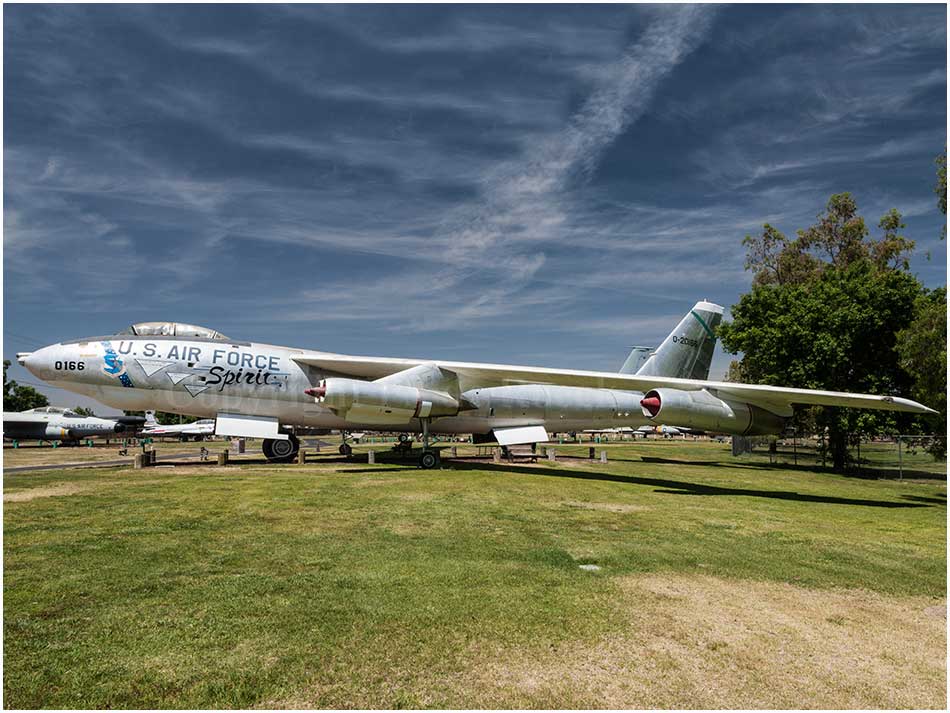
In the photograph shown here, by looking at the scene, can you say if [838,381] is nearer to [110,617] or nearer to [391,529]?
[391,529]

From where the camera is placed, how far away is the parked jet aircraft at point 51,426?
4156cm

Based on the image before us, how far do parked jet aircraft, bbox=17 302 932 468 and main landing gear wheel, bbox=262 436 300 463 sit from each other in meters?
0.04

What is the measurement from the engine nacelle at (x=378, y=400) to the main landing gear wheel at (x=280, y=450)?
4230 mm

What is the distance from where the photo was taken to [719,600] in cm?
599

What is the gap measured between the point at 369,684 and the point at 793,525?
9.83 m

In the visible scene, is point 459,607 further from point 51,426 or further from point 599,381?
point 51,426

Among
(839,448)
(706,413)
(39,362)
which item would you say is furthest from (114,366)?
(839,448)


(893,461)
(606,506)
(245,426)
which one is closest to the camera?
(606,506)

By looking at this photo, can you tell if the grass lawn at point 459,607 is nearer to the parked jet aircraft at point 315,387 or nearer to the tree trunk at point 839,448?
the parked jet aircraft at point 315,387

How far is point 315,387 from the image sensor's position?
843 inches

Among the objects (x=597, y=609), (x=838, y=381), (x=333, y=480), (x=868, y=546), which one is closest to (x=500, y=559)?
(x=597, y=609)

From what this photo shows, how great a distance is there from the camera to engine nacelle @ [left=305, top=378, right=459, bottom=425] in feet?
63.0

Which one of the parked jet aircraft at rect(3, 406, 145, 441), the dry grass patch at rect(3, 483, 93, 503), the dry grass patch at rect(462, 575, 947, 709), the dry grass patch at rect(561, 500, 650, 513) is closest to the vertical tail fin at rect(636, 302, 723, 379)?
the dry grass patch at rect(561, 500, 650, 513)

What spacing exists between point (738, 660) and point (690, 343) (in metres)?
24.6
